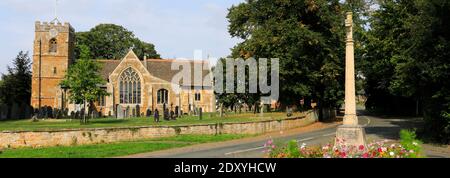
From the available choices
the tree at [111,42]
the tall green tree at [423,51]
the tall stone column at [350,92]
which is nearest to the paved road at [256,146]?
the tall green tree at [423,51]

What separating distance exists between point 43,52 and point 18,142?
1800 inches

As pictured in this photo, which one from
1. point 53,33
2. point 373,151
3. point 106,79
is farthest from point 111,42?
point 373,151

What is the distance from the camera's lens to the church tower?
6719cm

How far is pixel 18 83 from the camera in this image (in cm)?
6372

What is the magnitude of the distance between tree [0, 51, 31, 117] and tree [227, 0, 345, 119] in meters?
34.3

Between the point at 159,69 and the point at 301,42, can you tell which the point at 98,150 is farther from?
the point at 159,69

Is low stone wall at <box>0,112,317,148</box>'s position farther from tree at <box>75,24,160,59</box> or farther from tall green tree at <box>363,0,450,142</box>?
tree at <box>75,24,160,59</box>

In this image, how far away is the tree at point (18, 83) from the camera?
197ft

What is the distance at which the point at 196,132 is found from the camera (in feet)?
101

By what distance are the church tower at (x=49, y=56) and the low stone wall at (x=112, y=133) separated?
42128 millimetres

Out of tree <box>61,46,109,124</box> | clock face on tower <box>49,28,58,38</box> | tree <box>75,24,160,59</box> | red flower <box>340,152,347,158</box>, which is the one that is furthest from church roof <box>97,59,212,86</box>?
red flower <box>340,152,347,158</box>

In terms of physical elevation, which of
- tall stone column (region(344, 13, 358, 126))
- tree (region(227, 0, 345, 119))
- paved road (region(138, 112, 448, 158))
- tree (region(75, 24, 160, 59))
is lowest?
paved road (region(138, 112, 448, 158))
